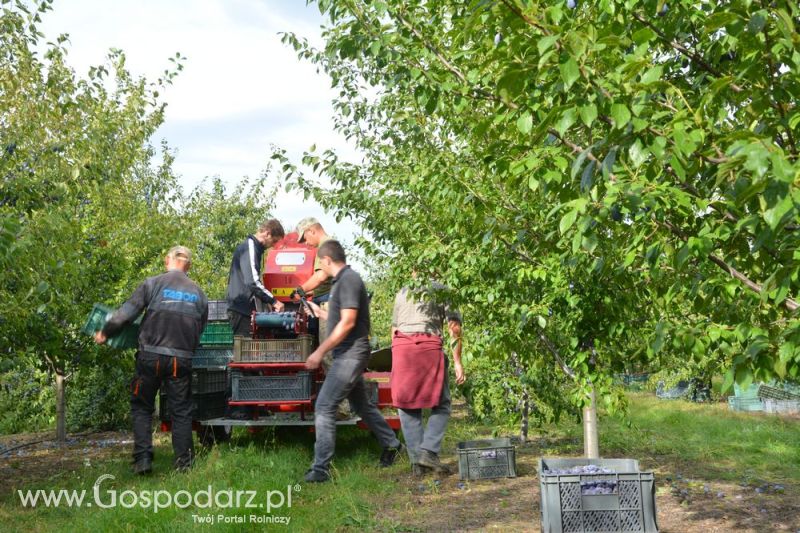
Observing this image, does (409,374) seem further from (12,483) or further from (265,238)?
(12,483)

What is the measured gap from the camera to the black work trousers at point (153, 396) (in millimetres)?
6723

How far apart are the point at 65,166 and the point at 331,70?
3.95 m

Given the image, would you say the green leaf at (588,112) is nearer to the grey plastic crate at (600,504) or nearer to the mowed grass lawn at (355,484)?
the grey plastic crate at (600,504)

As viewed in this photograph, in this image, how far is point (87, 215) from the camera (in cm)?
1033

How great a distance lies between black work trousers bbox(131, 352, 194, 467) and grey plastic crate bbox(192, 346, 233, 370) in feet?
4.51

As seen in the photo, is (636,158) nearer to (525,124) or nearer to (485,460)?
(525,124)

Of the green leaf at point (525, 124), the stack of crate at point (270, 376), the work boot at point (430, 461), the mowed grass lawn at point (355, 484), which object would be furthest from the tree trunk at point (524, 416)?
the green leaf at point (525, 124)

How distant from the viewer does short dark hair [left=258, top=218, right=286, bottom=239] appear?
317 inches

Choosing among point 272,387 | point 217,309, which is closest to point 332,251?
point 272,387

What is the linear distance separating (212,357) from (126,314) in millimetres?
1784

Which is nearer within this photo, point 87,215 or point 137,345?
point 137,345

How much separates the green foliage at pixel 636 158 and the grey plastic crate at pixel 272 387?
2581 mm

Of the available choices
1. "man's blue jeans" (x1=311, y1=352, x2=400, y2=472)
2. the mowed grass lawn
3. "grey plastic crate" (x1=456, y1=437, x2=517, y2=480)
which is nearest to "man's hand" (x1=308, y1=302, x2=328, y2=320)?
"man's blue jeans" (x1=311, y1=352, x2=400, y2=472)

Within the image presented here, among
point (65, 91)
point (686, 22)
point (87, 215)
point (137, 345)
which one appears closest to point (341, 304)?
point (137, 345)
